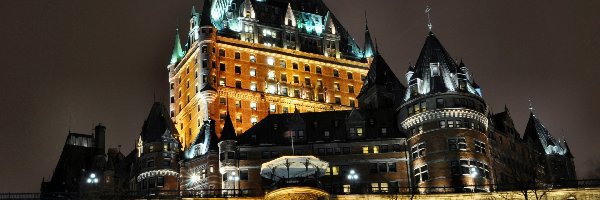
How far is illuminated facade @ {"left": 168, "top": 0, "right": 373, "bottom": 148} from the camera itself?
164 m

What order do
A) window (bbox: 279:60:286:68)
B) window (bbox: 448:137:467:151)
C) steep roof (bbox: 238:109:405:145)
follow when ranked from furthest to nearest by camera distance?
1. window (bbox: 279:60:286:68)
2. steep roof (bbox: 238:109:405:145)
3. window (bbox: 448:137:467:151)

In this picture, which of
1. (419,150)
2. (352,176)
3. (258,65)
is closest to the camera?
(419,150)

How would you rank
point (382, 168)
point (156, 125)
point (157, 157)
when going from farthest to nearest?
1. point (156, 125)
2. point (157, 157)
3. point (382, 168)

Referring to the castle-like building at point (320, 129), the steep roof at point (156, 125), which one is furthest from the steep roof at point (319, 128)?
the steep roof at point (156, 125)

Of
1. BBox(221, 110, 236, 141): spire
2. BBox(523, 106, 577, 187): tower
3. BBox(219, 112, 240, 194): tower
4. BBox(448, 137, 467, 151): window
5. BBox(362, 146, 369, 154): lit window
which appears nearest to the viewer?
BBox(448, 137, 467, 151): window

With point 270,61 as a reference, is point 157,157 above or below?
below

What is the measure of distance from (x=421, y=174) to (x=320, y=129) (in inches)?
670

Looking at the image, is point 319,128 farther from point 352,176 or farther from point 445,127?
point 445,127

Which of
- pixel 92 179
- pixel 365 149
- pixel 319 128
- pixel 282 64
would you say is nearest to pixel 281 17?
pixel 282 64

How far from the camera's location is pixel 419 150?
411 ft

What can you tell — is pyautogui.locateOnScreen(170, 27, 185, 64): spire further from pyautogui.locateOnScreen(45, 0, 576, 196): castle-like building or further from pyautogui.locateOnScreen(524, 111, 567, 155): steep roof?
pyautogui.locateOnScreen(524, 111, 567, 155): steep roof

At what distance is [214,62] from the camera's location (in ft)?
543

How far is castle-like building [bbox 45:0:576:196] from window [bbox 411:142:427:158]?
0.60 feet

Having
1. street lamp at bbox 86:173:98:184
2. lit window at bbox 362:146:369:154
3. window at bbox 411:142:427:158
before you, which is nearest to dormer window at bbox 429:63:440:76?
window at bbox 411:142:427:158
